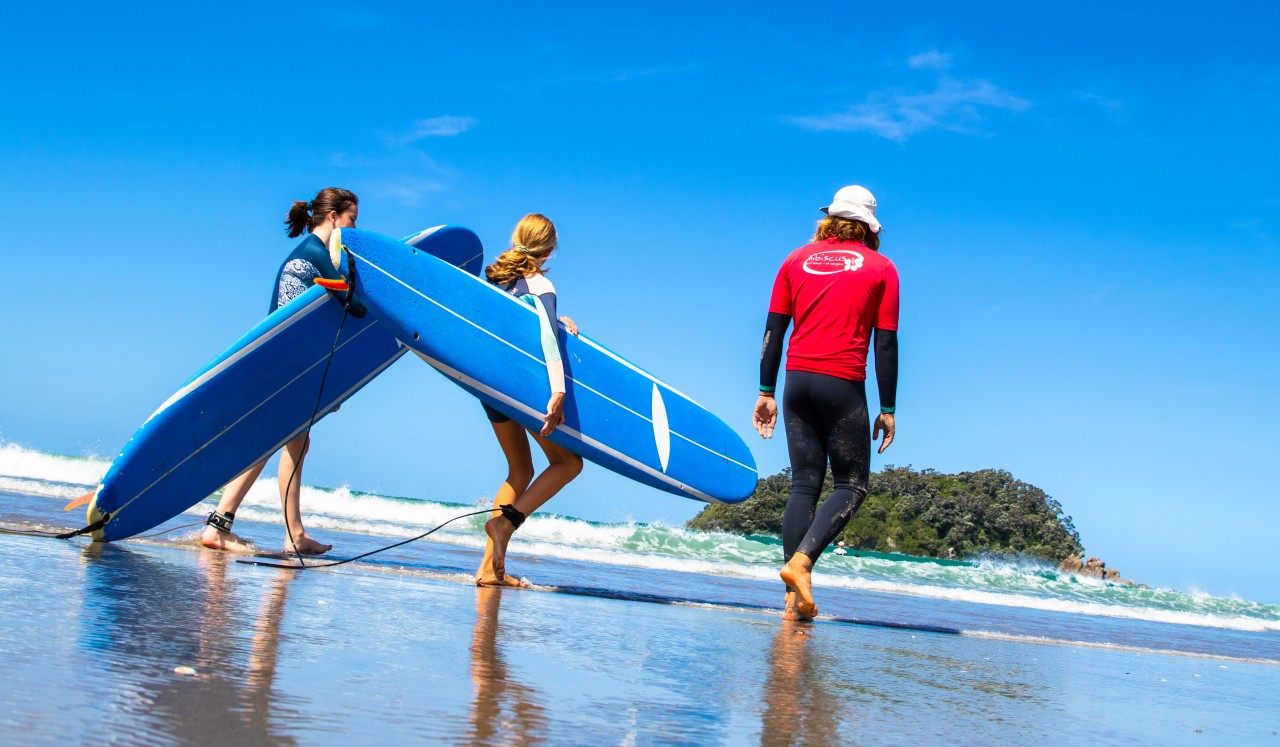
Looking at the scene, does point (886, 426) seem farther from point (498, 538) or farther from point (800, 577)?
point (498, 538)

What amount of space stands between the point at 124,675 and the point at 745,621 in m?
2.61

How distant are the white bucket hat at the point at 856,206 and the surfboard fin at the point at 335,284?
215cm

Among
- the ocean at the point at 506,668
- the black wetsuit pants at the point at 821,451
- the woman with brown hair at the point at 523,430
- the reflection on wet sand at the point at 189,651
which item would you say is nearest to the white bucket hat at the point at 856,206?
the black wetsuit pants at the point at 821,451

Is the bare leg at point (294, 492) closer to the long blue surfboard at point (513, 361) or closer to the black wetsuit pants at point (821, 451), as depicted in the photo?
the long blue surfboard at point (513, 361)

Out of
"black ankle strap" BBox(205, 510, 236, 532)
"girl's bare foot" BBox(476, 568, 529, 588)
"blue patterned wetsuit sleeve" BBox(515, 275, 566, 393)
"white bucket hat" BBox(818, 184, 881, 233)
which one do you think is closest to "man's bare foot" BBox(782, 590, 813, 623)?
"girl's bare foot" BBox(476, 568, 529, 588)

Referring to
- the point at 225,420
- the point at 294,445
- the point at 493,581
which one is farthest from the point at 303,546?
the point at 493,581

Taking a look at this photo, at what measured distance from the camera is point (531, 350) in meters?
4.70

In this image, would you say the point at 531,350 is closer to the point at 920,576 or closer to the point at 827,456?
the point at 827,456

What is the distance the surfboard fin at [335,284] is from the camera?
4516mm

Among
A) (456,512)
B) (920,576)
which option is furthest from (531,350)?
(456,512)

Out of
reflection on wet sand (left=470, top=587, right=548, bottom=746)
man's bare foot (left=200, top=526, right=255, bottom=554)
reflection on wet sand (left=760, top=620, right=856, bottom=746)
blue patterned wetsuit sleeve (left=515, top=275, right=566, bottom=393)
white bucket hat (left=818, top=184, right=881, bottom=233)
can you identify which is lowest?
reflection on wet sand (left=760, top=620, right=856, bottom=746)

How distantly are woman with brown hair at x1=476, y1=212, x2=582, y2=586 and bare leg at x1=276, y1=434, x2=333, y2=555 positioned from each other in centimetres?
103

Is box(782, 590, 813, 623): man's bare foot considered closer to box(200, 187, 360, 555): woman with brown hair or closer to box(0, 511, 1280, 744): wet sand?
box(0, 511, 1280, 744): wet sand

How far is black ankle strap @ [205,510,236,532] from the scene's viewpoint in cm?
483
